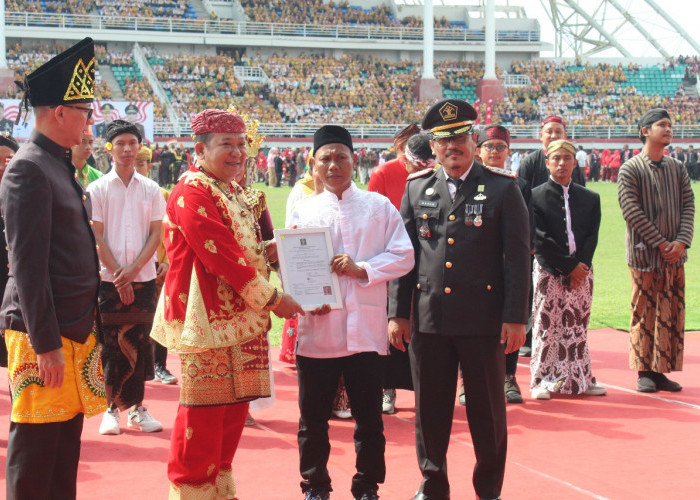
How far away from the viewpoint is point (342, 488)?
4461 millimetres

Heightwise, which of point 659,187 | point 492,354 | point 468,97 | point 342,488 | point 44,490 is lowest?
point 342,488

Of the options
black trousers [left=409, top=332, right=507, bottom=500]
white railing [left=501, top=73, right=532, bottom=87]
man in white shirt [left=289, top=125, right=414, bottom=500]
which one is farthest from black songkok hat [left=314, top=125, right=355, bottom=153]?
white railing [left=501, top=73, right=532, bottom=87]

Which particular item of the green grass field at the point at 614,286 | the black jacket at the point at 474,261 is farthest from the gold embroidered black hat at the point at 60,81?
the green grass field at the point at 614,286

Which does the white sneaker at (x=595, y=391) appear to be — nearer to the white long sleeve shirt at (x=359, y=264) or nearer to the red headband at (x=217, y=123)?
the white long sleeve shirt at (x=359, y=264)

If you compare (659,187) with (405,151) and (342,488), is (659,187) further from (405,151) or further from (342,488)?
(342,488)

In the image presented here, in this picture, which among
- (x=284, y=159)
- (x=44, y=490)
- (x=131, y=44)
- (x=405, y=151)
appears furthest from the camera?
(x=131, y=44)

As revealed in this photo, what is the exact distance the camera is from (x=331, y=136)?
4352mm

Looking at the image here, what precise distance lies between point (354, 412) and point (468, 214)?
3.58 feet

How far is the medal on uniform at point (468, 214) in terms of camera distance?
4.21 meters

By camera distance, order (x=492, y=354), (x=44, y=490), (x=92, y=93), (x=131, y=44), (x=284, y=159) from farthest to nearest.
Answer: (x=131, y=44) → (x=284, y=159) → (x=492, y=354) → (x=92, y=93) → (x=44, y=490)

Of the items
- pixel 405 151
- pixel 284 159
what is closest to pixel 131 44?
pixel 284 159

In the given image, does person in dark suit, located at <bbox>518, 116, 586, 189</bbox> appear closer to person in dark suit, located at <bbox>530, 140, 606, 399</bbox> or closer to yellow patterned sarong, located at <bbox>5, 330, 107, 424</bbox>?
person in dark suit, located at <bbox>530, 140, 606, 399</bbox>

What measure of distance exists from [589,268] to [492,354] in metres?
2.50

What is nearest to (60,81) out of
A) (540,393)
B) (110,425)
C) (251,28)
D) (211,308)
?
(211,308)
